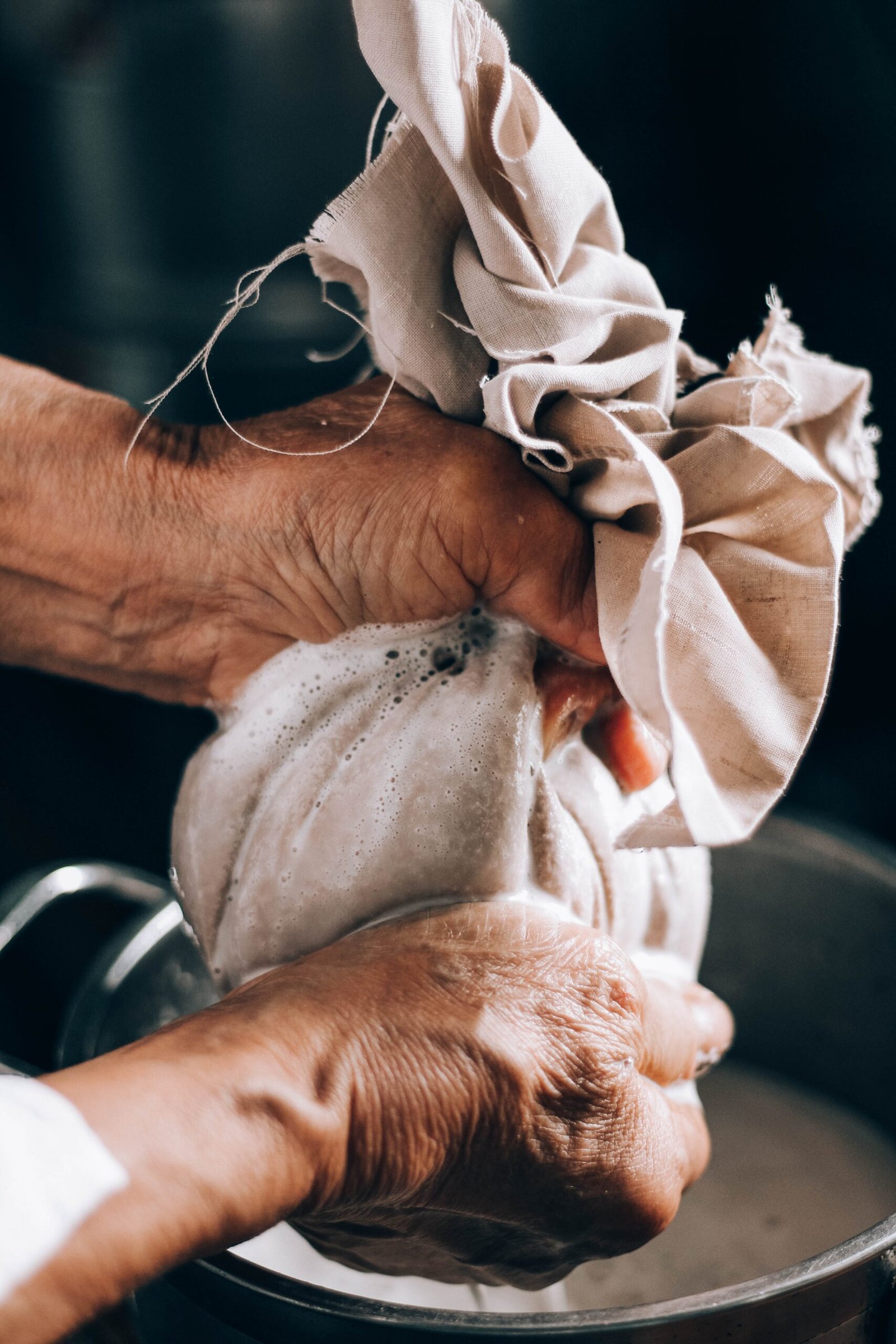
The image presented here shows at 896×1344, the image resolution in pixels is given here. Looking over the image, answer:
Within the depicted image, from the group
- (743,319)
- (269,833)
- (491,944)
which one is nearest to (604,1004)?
(491,944)

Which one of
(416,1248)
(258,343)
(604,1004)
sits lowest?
(416,1248)

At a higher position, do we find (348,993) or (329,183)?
(329,183)

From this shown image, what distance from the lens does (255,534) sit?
0.47 meters

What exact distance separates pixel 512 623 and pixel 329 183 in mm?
651

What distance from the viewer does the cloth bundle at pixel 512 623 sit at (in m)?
0.39

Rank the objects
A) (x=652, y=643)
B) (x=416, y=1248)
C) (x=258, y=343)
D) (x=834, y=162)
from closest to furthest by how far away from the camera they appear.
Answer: (x=652, y=643) < (x=416, y=1248) < (x=834, y=162) < (x=258, y=343)

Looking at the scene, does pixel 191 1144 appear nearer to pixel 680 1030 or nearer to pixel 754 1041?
pixel 680 1030

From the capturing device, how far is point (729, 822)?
0.38 metres

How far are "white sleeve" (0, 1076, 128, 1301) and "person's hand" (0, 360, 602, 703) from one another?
0.23 metres

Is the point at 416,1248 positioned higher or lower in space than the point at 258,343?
lower

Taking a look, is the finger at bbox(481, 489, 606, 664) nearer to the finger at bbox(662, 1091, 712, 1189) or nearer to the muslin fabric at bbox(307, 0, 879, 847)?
the muslin fabric at bbox(307, 0, 879, 847)

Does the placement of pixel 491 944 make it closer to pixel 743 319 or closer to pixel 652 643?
pixel 652 643

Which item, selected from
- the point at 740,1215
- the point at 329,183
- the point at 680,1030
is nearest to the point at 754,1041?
the point at 740,1215

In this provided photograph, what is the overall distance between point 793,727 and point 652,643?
3.7 inches
